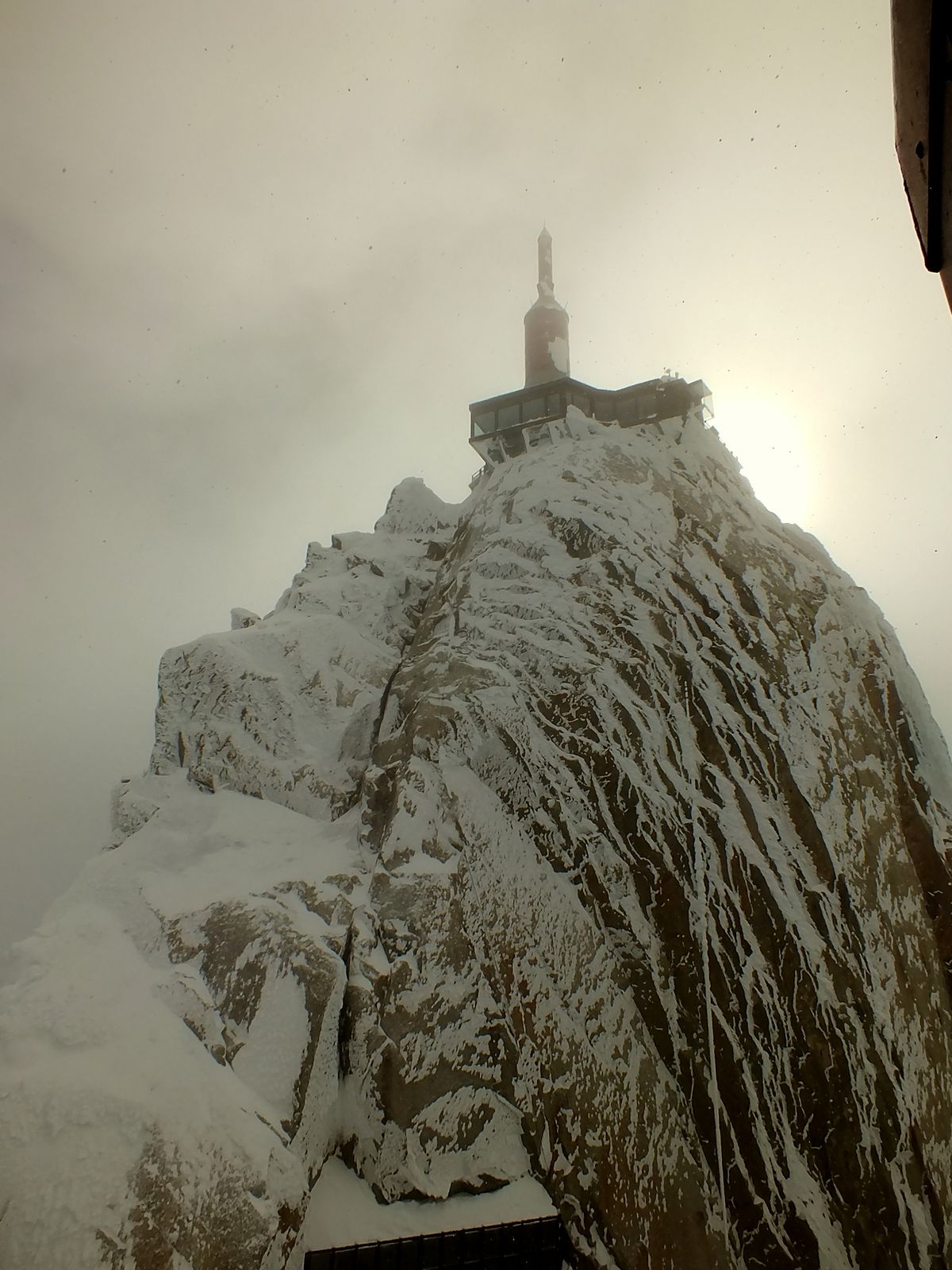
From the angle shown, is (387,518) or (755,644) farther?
(387,518)

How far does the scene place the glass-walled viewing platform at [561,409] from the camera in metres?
34.0

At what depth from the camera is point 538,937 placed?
59.0ft

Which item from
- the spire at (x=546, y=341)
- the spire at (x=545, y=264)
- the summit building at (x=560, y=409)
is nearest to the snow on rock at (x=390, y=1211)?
the summit building at (x=560, y=409)

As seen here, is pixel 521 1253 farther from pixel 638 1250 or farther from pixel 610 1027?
pixel 610 1027

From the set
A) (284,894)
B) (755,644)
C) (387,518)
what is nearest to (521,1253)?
(284,894)

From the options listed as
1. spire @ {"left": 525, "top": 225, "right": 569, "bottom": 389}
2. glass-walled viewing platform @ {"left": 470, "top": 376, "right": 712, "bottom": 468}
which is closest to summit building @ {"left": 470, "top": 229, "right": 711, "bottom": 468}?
→ glass-walled viewing platform @ {"left": 470, "top": 376, "right": 712, "bottom": 468}

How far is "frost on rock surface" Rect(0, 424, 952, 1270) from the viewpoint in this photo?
13352 millimetres

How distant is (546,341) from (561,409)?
9.95m

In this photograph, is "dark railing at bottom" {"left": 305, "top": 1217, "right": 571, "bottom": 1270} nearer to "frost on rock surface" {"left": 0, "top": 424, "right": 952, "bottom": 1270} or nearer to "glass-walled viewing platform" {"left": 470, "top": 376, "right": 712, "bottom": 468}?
"frost on rock surface" {"left": 0, "top": 424, "right": 952, "bottom": 1270}

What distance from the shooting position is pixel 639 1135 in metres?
16.0

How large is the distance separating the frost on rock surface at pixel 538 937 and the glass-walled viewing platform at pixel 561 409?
9.64m

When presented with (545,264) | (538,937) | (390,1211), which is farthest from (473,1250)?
(545,264)

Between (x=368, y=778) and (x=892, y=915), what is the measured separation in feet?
47.2

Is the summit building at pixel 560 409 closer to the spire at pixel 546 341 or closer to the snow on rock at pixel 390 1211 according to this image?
the spire at pixel 546 341
